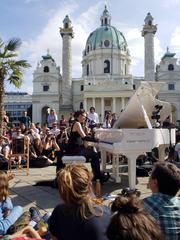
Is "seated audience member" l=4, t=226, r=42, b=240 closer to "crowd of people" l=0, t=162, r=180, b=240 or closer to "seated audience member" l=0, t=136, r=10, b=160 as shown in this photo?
"crowd of people" l=0, t=162, r=180, b=240

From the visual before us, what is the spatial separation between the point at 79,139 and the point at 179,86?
186 feet

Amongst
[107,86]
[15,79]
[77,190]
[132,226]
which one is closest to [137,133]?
[77,190]

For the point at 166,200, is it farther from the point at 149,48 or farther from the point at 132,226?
the point at 149,48

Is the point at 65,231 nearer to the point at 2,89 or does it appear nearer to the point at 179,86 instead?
the point at 2,89

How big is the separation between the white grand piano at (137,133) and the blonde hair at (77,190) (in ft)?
11.9

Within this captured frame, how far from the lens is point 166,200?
2518 mm

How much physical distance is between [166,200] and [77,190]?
29.9 inches

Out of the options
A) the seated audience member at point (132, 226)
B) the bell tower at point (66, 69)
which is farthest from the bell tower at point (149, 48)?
the seated audience member at point (132, 226)

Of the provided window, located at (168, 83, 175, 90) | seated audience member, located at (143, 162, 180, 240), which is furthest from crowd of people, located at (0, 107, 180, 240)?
window, located at (168, 83, 175, 90)

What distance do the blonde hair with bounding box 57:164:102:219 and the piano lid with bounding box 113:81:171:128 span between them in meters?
4.37

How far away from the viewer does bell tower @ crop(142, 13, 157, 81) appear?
56.6 m

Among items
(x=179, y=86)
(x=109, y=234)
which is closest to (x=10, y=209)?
(x=109, y=234)

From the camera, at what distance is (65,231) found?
7.38 ft

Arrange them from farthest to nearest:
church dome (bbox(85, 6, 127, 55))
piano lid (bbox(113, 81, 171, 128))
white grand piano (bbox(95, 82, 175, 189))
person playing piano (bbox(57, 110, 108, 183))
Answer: church dome (bbox(85, 6, 127, 55)) < piano lid (bbox(113, 81, 171, 128)) < person playing piano (bbox(57, 110, 108, 183)) < white grand piano (bbox(95, 82, 175, 189))
